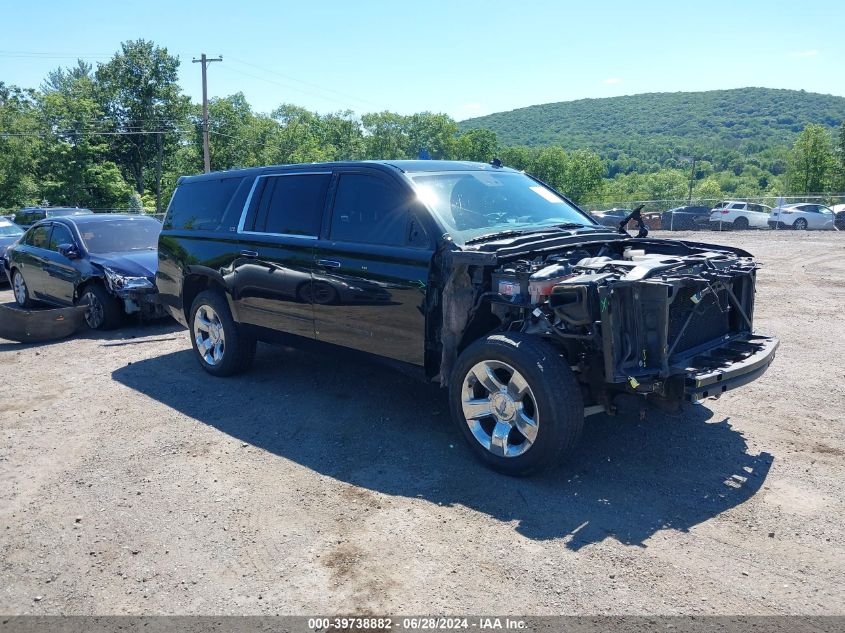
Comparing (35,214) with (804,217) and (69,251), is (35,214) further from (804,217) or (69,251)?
(804,217)

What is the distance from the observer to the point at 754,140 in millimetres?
147250

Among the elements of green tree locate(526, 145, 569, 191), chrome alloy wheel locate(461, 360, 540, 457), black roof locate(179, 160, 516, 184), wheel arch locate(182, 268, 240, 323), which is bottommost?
chrome alloy wheel locate(461, 360, 540, 457)

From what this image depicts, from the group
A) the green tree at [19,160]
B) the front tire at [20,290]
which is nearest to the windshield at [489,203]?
the front tire at [20,290]

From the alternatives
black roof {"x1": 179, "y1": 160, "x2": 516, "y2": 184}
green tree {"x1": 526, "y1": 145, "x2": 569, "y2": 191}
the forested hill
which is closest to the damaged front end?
black roof {"x1": 179, "y1": 160, "x2": 516, "y2": 184}

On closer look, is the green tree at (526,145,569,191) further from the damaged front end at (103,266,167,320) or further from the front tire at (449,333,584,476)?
the front tire at (449,333,584,476)

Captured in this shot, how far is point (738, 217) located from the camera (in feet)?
118

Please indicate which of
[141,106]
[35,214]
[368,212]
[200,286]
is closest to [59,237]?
[200,286]

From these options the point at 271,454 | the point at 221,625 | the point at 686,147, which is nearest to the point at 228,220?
the point at 271,454

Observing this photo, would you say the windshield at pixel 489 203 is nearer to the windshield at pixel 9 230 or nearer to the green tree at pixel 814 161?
the windshield at pixel 9 230

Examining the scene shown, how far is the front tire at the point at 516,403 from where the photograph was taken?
158 inches

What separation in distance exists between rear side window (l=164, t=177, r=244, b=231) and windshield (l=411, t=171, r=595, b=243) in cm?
236

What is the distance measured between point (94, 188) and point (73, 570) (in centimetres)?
5125

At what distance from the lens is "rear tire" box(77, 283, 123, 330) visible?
9.20m

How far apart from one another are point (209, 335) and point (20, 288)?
6.49 m
